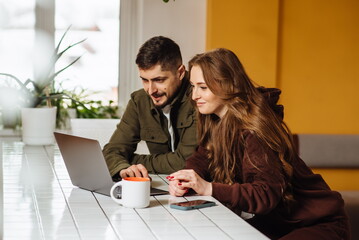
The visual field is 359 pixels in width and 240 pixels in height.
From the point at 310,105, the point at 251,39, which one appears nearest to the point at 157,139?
the point at 251,39

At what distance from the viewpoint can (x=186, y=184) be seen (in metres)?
2.25

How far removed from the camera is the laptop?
7.43ft

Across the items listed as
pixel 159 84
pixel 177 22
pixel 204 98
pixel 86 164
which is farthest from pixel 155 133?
pixel 177 22

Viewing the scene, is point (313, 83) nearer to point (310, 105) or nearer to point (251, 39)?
point (310, 105)

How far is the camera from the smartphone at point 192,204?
6.76 feet

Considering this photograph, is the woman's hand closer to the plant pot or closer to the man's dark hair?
the man's dark hair

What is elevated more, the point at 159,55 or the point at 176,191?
the point at 159,55

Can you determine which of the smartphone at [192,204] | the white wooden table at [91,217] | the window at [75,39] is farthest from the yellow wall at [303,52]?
the smartphone at [192,204]

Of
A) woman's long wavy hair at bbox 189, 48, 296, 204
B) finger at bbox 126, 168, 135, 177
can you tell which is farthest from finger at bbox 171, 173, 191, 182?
finger at bbox 126, 168, 135, 177

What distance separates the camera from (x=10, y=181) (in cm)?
253

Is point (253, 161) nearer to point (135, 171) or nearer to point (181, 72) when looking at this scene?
point (135, 171)

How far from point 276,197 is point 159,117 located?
968mm

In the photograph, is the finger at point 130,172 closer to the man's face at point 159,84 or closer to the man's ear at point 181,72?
the man's face at point 159,84

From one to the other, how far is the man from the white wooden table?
34cm
